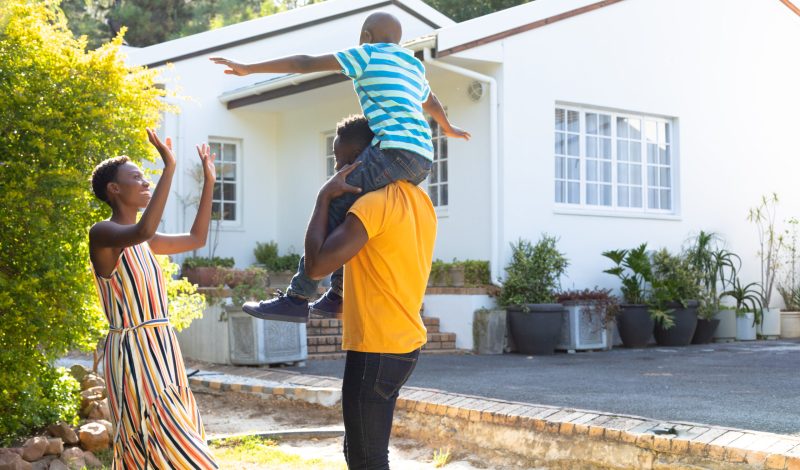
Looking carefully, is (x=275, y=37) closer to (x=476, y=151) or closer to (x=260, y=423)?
(x=476, y=151)

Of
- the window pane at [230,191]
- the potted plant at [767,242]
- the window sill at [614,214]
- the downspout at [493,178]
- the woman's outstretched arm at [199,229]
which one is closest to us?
the woman's outstretched arm at [199,229]

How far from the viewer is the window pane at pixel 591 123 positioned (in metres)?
12.3

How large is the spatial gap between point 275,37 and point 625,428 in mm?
10651

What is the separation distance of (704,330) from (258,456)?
26.8 feet

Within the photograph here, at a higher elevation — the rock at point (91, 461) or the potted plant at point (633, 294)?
the potted plant at point (633, 294)

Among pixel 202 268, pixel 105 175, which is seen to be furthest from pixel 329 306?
pixel 202 268

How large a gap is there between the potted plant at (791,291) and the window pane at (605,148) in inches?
143

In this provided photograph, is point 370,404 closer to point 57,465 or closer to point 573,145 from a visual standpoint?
point 57,465

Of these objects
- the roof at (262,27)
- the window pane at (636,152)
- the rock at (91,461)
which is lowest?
the rock at (91,461)

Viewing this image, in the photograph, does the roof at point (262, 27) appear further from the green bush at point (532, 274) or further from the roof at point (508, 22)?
the green bush at point (532, 274)

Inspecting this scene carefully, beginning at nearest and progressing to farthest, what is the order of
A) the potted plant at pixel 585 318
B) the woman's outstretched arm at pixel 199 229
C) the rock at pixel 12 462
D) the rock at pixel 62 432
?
the woman's outstretched arm at pixel 199 229, the rock at pixel 12 462, the rock at pixel 62 432, the potted plant at pixel 585 318

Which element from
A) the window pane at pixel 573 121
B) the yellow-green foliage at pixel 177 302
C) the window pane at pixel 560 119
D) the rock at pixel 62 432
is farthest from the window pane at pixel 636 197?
the rock at pixel 62 432

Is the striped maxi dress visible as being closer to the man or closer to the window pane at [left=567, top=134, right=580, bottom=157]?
Answer: the man

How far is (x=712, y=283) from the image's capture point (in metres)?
12.7
